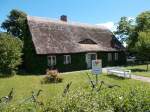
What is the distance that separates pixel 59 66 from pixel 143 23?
20322 mm

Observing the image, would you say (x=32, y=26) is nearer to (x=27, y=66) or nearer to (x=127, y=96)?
(x=27, y=66)

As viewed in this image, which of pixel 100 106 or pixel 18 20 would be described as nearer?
pixel 100 106

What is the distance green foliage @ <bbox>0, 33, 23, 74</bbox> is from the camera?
28.9 metres

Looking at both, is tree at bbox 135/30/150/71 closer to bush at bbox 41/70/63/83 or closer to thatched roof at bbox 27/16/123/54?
thatched roof at bbox 27/16/123/54

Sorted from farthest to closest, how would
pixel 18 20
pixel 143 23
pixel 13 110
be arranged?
pixel 18 20 < pixel 143 23 < pixel 13 110

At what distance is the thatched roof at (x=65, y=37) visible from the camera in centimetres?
3362

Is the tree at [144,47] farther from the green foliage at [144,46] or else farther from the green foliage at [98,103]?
the green foliage at [98,103]

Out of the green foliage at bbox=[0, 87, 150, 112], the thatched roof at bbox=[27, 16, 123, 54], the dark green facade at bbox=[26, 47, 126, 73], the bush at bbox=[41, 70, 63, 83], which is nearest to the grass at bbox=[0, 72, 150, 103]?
the bush at bbox=[41, 70, 63, 83]

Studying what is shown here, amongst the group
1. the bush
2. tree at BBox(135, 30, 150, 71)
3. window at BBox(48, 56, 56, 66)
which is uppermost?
tree at BBox(135, 30, 150, 71)

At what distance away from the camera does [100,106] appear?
7.48 meters

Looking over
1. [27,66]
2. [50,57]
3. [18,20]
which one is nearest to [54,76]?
[50,57]

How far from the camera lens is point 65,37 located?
36.7 meters

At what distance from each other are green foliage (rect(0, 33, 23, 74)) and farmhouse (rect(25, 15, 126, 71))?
278 cm

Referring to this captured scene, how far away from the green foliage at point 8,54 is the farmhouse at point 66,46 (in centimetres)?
278
